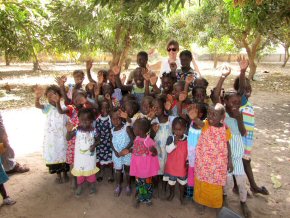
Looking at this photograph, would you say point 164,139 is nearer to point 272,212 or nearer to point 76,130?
point 76,130

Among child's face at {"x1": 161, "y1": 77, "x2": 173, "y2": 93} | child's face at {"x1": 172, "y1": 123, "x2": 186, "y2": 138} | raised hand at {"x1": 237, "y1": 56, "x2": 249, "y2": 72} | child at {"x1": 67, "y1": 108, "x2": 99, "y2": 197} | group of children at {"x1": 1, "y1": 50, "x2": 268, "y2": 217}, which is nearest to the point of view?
group of children at {"x1": 1, "y1": 50, "x2": 268, "y2": 217}

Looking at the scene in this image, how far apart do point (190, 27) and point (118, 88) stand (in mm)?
10142

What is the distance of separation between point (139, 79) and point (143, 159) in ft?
4.18

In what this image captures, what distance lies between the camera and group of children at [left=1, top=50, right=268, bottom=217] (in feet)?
9.43

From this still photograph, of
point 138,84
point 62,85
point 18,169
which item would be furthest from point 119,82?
point 18,169

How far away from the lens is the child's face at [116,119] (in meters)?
3.24

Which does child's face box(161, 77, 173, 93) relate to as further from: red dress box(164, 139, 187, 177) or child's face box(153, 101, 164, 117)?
red dress box(164, 139, 187, 177)

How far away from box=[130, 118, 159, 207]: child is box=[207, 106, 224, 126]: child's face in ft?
2.26

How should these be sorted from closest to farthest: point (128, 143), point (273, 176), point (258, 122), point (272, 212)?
point (272, 212) < point (128, 143) < point (273, 176) < point (258, 122)

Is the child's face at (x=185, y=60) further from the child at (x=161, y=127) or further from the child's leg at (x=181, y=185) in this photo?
the child's leg at (x=181, y=185)

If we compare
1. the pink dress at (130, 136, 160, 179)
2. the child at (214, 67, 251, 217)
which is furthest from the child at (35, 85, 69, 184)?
the child at (214, 67, 251, 217)

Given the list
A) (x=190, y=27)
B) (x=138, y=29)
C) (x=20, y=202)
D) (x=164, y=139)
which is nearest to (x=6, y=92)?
(x=138, y=29)

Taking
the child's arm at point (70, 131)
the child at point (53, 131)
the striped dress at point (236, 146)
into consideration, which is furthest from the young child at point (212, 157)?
the child at point (53, 131)

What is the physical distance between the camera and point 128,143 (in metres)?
3.30
